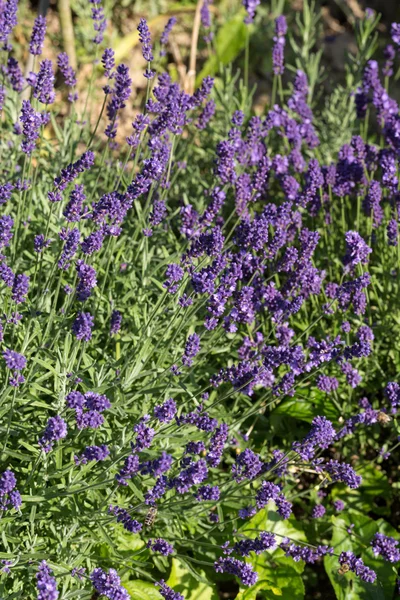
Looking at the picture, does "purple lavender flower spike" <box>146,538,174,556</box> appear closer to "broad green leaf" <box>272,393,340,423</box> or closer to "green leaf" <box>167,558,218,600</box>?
"green leaf" <box>167,558,218,600</box>

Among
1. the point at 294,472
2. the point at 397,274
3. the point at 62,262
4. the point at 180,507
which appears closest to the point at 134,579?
the point at 180,507

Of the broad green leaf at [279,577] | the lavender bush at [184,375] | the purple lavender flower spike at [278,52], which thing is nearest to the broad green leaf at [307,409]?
the lavender bush at [184,375]

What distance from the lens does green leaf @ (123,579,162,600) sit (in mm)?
3174

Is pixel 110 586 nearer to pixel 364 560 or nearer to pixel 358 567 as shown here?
pixel 358 567

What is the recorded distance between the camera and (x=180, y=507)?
3.23m

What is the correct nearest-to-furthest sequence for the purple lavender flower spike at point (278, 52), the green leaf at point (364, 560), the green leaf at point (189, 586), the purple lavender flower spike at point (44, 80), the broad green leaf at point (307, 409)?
the purple lavender flower spike at point (44, 80)
the green leaf at point (189, 586)
the green leaf at point (364, 560)
the broad green leaf at point (307, 409)
the purple lavender flower spike at point (278, 52)

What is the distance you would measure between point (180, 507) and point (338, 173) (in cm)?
197

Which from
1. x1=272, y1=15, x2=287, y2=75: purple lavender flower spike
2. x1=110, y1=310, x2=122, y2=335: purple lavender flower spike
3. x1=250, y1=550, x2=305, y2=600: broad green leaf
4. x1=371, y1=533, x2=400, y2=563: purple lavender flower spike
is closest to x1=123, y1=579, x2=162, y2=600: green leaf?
x1=250, y1=550, x2=305, y2=600: broad green leaf

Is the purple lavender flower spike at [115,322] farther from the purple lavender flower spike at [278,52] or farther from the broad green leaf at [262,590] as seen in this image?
the purple lavender flower spike at [278,52]

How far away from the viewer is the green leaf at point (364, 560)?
3.40 meters

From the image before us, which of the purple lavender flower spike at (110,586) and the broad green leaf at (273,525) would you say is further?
the broad green leaf at (273,525)

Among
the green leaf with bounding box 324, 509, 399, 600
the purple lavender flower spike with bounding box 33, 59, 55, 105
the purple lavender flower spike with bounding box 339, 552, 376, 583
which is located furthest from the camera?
the green leaf with bounding box 324, 509, 399, 600

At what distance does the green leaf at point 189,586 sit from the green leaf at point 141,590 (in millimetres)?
101

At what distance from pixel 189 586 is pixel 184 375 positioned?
946 mm
